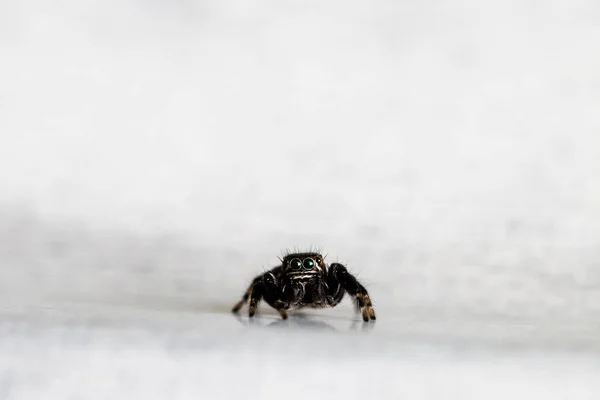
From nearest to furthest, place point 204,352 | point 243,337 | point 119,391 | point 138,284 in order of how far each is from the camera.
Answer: point 119,391 < point 204,352 < point 243,337 < point 138,284

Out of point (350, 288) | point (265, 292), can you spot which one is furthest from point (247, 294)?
point (350, 288)

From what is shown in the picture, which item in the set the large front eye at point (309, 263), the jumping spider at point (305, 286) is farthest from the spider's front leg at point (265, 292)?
the large front eye at point (309, 263)

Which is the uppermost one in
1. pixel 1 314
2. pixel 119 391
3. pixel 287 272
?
pixel 287 272

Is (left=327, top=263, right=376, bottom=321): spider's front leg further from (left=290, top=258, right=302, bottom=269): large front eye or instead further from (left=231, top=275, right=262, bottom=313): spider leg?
(left=231, top=275, right=262, bottom=313): spider leg

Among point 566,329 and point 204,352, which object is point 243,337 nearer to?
point 204,352

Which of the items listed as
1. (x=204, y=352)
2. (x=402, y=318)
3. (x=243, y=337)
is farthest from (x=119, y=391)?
(x=402, y=318)

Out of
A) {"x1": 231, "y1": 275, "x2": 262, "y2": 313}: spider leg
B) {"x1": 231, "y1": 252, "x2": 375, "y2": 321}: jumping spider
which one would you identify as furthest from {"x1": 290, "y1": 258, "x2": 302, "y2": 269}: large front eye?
{"x1": 231, "y1": 275, "x2": 262, "y2": 313}: spider leg

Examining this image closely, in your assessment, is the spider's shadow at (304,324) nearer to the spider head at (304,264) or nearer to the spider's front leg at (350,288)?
the spider's front leg at (350,288)

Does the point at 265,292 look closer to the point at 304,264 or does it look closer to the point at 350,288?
the point at 304,264
